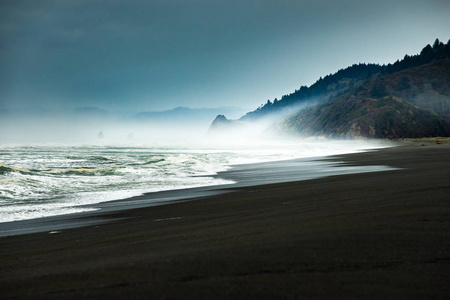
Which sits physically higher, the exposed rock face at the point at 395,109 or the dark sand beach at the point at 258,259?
the exposed rock face at the point at 395,109

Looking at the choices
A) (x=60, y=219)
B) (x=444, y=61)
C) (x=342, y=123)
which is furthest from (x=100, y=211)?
(x=444, y=61)

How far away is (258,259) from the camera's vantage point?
2670mm

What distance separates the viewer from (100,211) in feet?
24.7

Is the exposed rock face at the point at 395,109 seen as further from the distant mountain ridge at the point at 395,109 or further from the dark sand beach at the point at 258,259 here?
the dark sand beach at the point at 258,259

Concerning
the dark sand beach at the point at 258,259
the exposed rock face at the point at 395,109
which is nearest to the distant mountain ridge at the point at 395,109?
the exposed rock face at the point at 395,109

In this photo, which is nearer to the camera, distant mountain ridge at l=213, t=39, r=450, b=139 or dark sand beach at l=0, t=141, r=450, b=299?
dark sand beach at l=0, t=141, r=450, b=299

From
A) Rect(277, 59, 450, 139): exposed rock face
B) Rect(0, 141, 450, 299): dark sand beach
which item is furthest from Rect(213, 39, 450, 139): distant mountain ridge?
Rect(0, 141, 450, 299): dark sand beach

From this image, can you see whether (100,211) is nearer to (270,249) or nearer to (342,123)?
(270,249)

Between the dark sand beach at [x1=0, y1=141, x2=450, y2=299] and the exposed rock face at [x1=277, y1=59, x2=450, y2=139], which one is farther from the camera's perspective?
the exposed rock face at [x1=277, y1=59, x2=450, y2=139]

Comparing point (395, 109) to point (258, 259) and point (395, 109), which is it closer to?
point (395, 109)

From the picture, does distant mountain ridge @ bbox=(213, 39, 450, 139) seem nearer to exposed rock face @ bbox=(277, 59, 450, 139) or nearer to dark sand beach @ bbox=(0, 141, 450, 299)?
exposed rock face @ bbox=(277, 59, 450, 139)

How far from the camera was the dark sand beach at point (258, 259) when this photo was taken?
220 centimetres

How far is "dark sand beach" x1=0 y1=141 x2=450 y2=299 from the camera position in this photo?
2.20 m

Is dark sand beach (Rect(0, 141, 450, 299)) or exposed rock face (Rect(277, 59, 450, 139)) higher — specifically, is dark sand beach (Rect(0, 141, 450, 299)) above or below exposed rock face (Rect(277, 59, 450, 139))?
below
